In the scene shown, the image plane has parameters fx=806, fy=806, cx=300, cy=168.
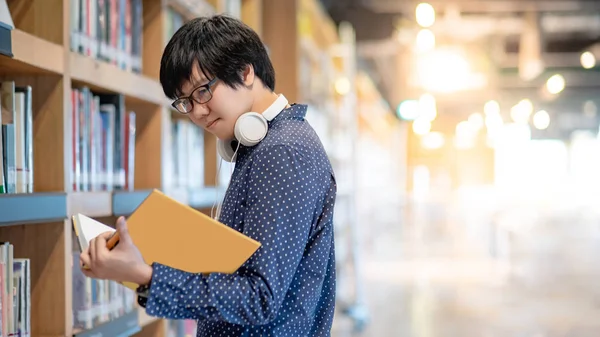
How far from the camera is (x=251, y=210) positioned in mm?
1396

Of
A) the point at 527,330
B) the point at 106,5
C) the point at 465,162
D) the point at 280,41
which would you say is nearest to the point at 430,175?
the point at 465,162

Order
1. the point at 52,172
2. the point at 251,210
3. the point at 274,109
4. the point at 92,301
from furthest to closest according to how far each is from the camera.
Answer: the point at 92,301 → the point at 52,172 → the point at 274,109 → the point at 251,210

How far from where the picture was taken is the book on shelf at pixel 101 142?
2498mm

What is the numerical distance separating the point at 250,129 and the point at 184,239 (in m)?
0.24

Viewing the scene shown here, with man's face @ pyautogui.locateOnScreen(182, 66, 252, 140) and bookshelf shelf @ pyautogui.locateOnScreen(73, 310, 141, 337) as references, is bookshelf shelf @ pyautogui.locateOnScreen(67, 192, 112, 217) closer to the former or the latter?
bookshelf shelf @ pyautogui.locateOnScreen(73, 310, 141, 337)

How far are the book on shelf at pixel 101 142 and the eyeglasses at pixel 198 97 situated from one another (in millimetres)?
1026

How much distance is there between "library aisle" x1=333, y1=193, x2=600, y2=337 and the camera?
6379mm

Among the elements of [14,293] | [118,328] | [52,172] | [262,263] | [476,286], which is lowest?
[476,286]

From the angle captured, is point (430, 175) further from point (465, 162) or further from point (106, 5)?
point (106, 5)

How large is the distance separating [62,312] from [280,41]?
2.74m

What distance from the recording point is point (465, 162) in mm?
29422

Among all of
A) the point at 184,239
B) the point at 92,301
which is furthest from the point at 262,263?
the point at 92,301

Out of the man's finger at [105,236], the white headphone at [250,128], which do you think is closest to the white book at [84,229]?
the man's finger at [105,236]

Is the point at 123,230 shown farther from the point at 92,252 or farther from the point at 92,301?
the point at 92,301
